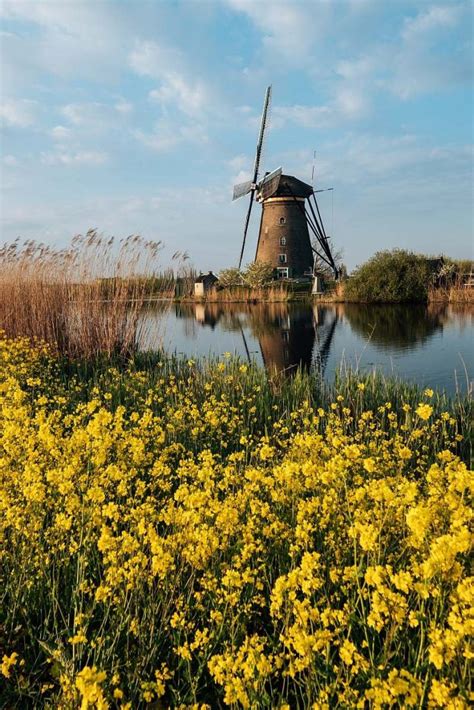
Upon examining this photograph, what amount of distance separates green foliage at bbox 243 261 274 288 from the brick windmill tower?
43.6 inches

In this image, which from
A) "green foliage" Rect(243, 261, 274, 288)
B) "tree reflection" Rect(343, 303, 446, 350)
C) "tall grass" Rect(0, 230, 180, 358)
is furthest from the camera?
"green foliage" Rect(243, 261, 274, 288)

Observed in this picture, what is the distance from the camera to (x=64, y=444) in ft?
12.5

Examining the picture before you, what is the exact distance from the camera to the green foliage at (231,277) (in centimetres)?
4259

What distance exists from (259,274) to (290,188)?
7.93m

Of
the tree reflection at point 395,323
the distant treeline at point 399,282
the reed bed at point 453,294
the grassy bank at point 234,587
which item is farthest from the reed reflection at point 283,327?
the reed bed at point 453,294

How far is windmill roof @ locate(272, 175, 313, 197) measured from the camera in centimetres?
3936

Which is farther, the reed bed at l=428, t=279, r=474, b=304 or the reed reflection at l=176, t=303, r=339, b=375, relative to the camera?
the reed bed at l=428, t=279, r=474, b=304

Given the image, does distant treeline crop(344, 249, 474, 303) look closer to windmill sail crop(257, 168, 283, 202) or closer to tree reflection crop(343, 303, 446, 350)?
tree reflection crop(343, 303, 446, 350)

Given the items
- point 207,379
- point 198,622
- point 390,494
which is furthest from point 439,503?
point 207,379

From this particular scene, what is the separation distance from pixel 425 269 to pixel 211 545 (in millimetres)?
32404

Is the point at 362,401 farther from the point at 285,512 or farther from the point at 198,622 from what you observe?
the point at 198,622

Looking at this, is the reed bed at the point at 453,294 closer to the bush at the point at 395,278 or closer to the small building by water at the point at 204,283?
the bush at the point at 395,278

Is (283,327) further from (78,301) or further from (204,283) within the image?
(204,283)

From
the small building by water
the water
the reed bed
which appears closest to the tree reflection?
the water
